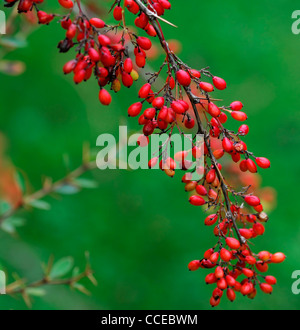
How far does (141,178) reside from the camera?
10.6 ft

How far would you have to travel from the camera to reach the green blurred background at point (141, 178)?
293 centimetres

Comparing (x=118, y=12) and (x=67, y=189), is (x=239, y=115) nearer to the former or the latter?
(x=118, y=12)

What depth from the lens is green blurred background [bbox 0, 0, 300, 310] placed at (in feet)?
9.62

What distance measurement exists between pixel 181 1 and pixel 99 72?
3097mm

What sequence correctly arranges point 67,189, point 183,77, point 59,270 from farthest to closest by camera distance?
point 67,189
point 59,270
point 183,77

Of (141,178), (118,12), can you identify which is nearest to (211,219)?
(118,12)

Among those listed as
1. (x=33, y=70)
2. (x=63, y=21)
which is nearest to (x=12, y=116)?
(x=33, y=70)

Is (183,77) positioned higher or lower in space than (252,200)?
higher

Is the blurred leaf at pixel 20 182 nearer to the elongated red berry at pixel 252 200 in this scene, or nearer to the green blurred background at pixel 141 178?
the elongated red berry at pixel 252 200

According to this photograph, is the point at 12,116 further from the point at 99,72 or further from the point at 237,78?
the point at 99,72

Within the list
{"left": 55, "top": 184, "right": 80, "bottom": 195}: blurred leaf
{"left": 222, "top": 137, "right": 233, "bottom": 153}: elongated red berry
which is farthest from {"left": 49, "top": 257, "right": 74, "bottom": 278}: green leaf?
{"left": 222, "top": 137, "right": 233, "bottom": 153}: elongated red berry

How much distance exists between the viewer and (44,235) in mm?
3029

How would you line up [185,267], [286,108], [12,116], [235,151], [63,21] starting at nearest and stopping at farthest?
[63,21] < [235,151] < [185,267] < [12,116] < [286,108]

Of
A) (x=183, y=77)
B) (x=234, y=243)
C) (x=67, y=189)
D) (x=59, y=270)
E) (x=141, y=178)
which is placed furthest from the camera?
(x=141, y=178)
